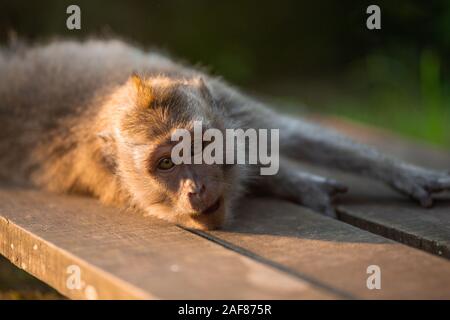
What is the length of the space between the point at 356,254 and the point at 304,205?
3.55 ft

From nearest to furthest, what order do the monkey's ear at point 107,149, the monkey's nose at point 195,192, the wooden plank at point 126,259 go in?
the wooden plank at point 126,259 < the monkey's nose at point 195,192 < the monkey's ear at point 107,149

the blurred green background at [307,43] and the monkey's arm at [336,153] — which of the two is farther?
the blurred green background at [307,43]

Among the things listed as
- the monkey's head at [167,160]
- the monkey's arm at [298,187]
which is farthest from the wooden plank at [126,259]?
the monkey's arm at [298,187]

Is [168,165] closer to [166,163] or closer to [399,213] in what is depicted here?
[166,163]

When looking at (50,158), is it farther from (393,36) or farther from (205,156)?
(393,36)

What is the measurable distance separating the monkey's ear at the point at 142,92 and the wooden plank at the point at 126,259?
1.72 feet

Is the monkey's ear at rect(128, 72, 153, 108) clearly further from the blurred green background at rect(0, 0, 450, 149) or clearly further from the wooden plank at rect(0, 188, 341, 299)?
the blurred green background at rect(0, 0, 450, 149)

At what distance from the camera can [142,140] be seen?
3221 mm

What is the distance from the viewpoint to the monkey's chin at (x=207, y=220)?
314 centimetres

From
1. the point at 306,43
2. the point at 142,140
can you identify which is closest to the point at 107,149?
the point at 142,140

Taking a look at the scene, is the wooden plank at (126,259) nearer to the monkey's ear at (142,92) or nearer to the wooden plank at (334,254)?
the wooden plank at (334,254)

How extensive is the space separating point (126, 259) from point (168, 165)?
0.66 metres

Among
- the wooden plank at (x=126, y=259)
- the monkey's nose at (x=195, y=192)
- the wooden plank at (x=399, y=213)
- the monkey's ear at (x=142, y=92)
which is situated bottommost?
the wooden plank at (x=399, y=213)

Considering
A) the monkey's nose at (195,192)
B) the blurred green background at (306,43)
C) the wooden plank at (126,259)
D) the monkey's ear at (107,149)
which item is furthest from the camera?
the blurred green background at (306,43)
